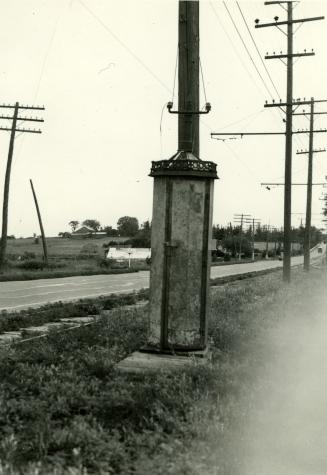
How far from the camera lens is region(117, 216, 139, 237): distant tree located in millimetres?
144938

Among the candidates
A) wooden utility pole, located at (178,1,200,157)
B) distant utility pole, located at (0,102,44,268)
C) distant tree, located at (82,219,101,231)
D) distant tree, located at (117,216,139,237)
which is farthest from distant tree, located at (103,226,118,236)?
wooden utility pole, located at (178,1,200,157)

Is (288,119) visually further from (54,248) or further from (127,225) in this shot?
(127,225)

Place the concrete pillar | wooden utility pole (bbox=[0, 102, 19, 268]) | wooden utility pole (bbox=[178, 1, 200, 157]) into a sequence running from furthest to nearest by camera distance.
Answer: wooden utility pole (bbox=[0, 102, 19, 268]) → wooden utility pole (bbox=[178, 1, 200, 157]) → the concrete pillar

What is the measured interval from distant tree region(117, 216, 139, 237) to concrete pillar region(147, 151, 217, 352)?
136274 millimetres

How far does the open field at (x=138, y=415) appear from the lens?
371 centimetres

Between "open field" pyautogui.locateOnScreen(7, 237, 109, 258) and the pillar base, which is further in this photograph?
"open field" pyautogui.locateOnScreen(7, 237, 109, 258)

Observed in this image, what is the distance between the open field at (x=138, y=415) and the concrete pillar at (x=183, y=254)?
0.51 metres

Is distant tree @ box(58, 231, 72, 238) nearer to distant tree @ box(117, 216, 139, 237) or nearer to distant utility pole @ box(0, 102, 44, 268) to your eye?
distant tree @ box(117, 216, 139, 237)

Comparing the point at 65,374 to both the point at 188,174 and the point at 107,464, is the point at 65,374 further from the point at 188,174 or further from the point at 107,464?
the point at 188,174

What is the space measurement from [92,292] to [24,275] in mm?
9414

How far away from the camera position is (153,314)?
664 cm

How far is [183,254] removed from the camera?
6512mm

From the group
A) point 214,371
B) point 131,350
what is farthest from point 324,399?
point 131,350

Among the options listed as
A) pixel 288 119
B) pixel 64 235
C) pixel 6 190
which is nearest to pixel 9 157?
pixel 6 190
